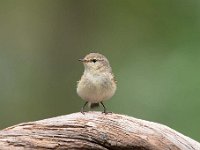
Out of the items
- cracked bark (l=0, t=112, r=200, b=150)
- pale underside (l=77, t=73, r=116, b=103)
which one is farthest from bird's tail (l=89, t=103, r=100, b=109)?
cracked bark (l=0, t=112, r=200, b=150)

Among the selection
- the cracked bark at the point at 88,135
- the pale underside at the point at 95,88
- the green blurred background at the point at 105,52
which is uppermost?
the green blurred background at the point at 105,52

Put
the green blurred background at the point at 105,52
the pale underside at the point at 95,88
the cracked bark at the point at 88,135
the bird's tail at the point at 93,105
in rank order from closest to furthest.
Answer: the cracked bark at the point at 88,135 → the pale underside at the point at 95,88 → the bird's tail at the point at 93,105 → the green blurred background at the point at 105,52

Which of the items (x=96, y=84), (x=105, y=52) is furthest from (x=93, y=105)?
(x=105, y=52)

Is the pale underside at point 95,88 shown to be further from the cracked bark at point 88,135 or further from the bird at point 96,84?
the cracked bark at point 88,135

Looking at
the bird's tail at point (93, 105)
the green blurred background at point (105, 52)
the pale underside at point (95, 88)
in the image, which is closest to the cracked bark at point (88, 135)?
the pale underside at point (95, 88)

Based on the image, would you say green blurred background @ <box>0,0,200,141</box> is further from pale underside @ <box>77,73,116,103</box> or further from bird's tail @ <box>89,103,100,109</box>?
pale underside @ <box>77,73,116,103</box>

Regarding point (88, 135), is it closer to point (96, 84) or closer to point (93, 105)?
point (96, 84)

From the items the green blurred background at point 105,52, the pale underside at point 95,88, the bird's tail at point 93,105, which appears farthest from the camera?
the green blurred background at point 105,52
